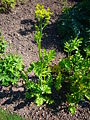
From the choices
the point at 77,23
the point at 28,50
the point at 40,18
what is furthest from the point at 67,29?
the point at 40,18

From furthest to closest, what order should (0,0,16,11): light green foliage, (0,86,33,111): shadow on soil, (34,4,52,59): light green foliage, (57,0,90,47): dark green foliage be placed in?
(0,0,16,11): light green foliage
(57,0,90,47): dark green foliage
(0,86,33,111): shadow on soil
(34,4,52,59): light green foliage

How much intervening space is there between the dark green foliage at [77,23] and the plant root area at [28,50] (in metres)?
0.25

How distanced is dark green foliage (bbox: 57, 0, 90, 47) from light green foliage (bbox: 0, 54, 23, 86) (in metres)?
1.49

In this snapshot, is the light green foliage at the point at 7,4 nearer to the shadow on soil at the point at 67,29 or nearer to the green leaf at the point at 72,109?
the shadow on soil at the point at 67,29

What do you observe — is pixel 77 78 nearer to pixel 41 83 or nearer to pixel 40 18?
pixel 41 83

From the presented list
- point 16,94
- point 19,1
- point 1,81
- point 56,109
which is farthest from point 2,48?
point 19,1

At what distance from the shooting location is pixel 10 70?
3.72 metres

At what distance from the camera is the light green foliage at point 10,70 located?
3748 mm

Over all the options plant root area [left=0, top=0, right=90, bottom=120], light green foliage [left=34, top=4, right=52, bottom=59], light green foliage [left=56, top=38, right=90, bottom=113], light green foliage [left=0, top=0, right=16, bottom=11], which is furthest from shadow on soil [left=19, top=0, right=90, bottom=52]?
light green foliage [left=34, top=4, right=52, bottom=59]

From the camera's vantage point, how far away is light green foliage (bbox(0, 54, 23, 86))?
3.75 meters

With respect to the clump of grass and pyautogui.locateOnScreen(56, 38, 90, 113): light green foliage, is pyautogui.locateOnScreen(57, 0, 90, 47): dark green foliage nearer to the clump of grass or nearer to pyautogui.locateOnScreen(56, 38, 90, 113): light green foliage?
pyautogui.locateOnScreen(56, 38, 90, 113): light green foliage

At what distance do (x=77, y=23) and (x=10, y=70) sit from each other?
2.04 metres

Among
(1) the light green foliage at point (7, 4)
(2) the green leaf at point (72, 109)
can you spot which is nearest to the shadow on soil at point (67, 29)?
(1) the light green foliage at point (7, 4)

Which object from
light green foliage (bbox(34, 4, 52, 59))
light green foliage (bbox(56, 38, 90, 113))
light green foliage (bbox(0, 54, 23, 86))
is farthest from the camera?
light green foliage (bbox(0, 54, 23, 86))
